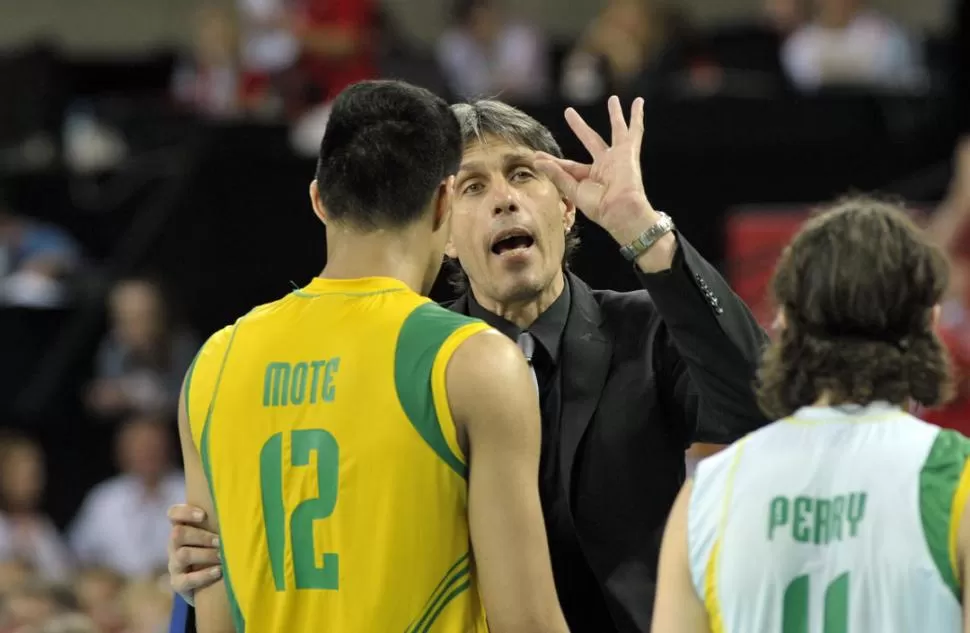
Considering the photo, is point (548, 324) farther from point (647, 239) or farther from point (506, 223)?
point (647, 239)

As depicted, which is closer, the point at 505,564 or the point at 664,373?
the point at 505,564

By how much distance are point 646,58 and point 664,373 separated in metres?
6.56

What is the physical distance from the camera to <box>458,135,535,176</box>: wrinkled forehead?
3893mm

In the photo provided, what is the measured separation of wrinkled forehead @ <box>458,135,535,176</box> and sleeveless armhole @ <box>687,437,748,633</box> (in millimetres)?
1306

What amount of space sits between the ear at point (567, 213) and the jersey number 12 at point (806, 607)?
1.51 m

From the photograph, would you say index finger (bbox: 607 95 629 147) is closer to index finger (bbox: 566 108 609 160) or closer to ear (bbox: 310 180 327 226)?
index finger (bbox: 566 108 609 160)

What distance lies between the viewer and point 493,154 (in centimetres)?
389

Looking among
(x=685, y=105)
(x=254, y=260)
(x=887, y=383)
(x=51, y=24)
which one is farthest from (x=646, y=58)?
(x=887, y=383)

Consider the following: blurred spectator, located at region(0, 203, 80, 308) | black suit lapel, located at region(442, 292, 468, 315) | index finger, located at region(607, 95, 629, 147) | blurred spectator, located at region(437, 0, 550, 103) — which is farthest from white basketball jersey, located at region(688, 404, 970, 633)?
blurred spectator, located at region(437, 0, 550, 103)

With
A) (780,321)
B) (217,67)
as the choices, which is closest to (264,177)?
(217,67)

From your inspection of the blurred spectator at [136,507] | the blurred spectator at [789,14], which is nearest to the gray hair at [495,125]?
the blurred spectator at [136,507]

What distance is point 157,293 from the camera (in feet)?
29.8

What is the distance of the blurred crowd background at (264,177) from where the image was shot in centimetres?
873

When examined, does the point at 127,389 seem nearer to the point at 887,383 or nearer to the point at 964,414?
the point at 964,414
